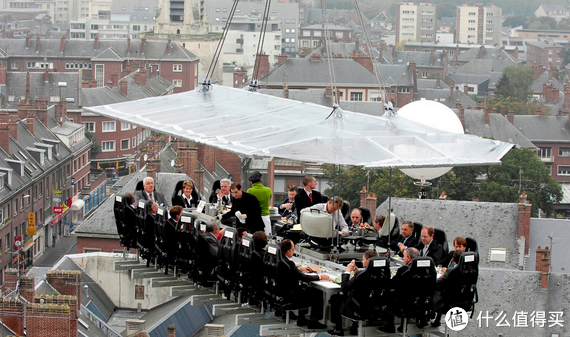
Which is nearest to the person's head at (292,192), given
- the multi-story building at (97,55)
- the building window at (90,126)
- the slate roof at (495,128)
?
the slate roof at (495,128)

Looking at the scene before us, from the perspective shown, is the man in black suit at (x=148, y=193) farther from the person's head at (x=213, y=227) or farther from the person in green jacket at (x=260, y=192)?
the person's head at (x=213, y=227)

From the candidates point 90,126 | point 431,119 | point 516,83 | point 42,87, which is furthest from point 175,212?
point 516,83

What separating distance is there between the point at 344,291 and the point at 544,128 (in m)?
82.1

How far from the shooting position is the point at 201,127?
2838cm

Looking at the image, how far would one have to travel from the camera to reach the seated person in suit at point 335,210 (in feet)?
79.9

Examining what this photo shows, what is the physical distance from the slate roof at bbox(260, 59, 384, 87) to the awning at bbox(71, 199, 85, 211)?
100 ft

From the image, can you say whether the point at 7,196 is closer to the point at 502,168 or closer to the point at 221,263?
the point at 502,168

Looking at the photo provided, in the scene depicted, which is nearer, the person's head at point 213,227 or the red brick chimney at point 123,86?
the person's head at point 213,227

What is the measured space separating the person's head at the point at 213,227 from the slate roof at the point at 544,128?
254ft

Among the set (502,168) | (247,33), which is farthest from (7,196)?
(247,33)

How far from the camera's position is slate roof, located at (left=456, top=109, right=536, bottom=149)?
93.9 meters

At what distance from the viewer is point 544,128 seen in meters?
102

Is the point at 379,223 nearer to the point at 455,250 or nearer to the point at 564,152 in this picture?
the point at 455,250

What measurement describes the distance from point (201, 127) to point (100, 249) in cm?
2630
